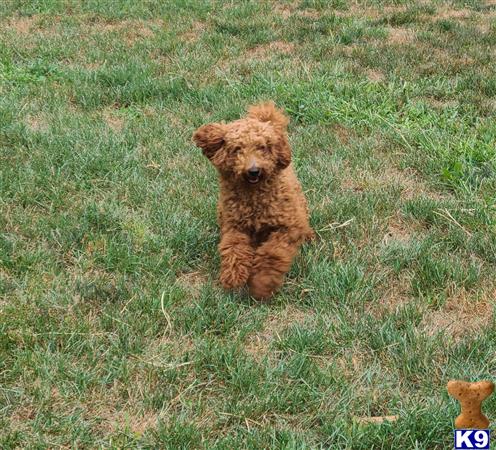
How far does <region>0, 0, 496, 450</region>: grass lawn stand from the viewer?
2.74 meters

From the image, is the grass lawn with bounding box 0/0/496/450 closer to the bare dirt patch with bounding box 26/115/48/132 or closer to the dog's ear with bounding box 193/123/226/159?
the bare dirt patch with bounding box 26/115/48/132

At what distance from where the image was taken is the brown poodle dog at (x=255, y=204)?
347 centimetres

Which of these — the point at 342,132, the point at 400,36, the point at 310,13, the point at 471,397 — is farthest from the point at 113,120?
the point at 471,397

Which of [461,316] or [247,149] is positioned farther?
[247,149]

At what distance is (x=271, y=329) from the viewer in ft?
10.7

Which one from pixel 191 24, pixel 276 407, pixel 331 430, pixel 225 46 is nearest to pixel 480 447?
pixel 331 430

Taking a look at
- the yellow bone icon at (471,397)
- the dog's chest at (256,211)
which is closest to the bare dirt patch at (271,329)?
the dog's chest at (256,211)

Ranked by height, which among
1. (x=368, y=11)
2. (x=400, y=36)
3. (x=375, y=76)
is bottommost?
(x=375, y=76)

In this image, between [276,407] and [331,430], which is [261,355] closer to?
[276,407]

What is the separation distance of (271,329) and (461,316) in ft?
3.22

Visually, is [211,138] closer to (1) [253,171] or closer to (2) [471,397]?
(1) [253,171]

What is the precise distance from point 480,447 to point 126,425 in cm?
136

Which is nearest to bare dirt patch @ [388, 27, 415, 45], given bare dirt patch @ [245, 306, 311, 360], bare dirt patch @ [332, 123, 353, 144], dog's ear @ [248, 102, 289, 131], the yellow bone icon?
bare dirt patch @ [332, 123, 353, 144]

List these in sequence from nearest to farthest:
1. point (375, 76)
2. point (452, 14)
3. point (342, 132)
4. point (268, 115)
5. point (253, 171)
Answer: point (253, 171) < point (268, 115) < point (342, 132) < point (375, 76) < point (452, 14)
